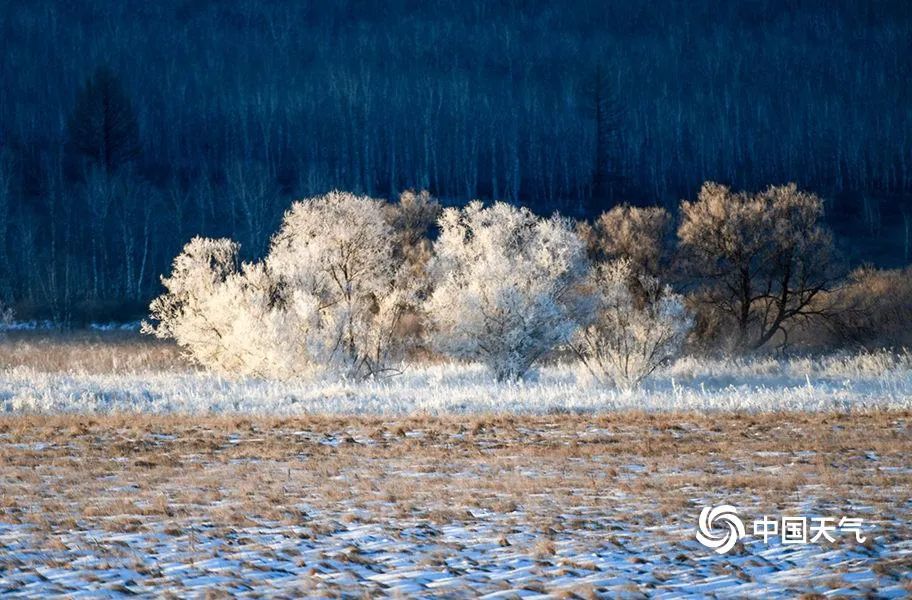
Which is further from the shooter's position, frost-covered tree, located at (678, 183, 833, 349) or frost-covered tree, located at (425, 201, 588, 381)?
frost-covered tree, located at (678, 183, 833, 349)

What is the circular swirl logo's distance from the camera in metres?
9.95

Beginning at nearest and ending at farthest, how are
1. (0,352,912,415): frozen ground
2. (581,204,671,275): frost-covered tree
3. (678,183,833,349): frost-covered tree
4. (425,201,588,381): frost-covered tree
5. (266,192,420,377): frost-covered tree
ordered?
(0,352,912,415): frozen ground, (425,201,588,381): frost-covered tree, (266,192,420,377): frost-covered tree, (678,183,833,349): frost-covered tree, (581,204,671,275): frost-covered tree

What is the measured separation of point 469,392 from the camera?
25922 mm

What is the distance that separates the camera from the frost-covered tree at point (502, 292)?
30719 millimetres

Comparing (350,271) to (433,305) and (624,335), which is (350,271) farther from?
(624,335)

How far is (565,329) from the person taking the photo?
31.5 metres

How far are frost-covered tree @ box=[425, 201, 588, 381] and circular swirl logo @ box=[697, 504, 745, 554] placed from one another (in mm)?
19175

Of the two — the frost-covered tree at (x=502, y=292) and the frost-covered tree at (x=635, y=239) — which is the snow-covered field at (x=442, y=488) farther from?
the frost-covered tree at (x=635, y=239)

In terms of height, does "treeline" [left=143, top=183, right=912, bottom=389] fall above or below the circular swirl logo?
above

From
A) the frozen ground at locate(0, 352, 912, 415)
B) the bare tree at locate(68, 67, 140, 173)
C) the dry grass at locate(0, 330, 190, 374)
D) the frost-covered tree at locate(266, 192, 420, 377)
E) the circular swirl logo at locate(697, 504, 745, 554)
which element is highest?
the bare tree at locate(68, 67, 140, 173)

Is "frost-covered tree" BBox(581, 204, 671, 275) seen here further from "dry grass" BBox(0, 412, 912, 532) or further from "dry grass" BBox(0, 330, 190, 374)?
"dry grass" BBox(0, 412, 912, 532)

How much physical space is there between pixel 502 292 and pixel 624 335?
3.95 m

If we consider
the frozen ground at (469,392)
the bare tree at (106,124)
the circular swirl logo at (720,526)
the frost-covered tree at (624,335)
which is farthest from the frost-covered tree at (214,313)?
the bare tree at (106,124)

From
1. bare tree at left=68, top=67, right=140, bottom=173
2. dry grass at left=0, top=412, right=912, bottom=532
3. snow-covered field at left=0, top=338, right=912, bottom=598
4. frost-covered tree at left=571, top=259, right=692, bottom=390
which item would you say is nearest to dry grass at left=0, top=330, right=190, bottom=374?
snow-covered field at left=0, top=338, right=912, bottom=598
